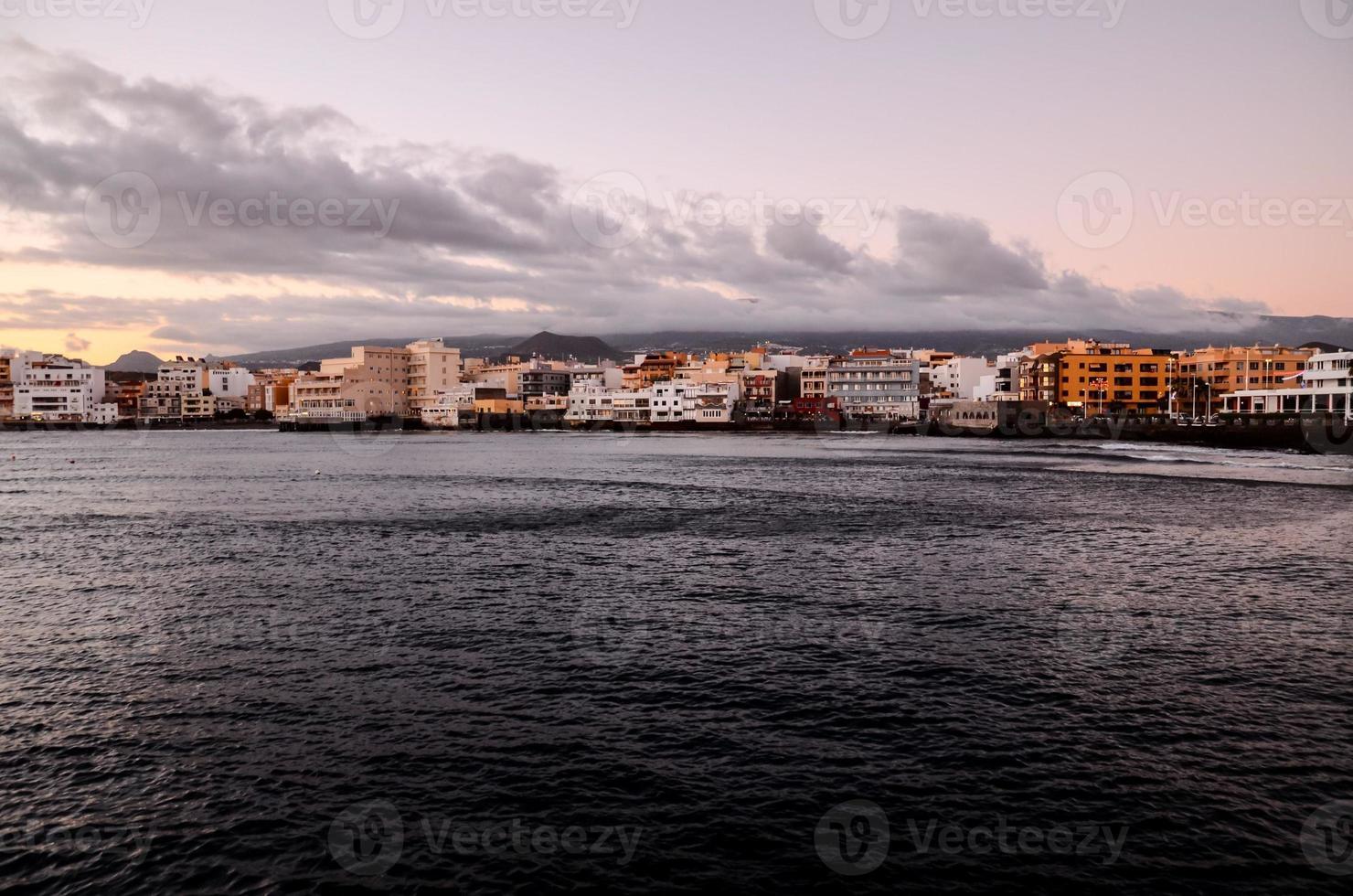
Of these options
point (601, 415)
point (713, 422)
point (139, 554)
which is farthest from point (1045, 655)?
point (601, 415)

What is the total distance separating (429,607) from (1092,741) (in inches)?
606

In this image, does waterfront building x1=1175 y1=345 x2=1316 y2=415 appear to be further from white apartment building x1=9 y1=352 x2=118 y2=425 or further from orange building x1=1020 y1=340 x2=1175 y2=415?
white apartment building x1=9 y1=352 x2=118 y2=425

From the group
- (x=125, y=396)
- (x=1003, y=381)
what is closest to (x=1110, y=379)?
(x=1003, y=381)

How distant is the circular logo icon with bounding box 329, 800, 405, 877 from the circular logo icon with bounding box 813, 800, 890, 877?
5131 millimetres

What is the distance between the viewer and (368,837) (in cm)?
1039

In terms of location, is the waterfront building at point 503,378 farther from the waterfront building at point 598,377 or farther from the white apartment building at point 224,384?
the white apartment building at point 224,384

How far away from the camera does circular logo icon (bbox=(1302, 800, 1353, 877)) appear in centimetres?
966

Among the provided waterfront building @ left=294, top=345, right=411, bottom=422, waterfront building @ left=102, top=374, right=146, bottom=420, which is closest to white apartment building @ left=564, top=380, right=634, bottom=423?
waterfront building @ left=294, top=345, right=411, bottom=422

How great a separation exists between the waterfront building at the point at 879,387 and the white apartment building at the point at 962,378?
17656mm

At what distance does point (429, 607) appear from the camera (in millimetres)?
21562

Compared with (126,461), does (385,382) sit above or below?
above

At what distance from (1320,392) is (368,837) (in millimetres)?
121258

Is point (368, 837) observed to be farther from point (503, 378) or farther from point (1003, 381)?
point (503, 378)

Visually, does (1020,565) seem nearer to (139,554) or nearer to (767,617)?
(767,617)
